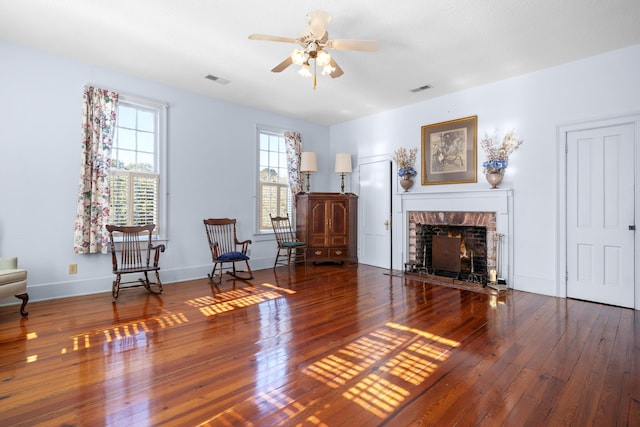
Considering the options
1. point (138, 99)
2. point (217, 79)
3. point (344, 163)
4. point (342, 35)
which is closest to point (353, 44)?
point (342, 35)

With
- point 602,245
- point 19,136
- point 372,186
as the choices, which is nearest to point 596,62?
point 602,245

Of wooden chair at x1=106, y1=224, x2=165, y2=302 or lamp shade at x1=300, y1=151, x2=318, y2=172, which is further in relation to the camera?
lamp shade at x1=300, y1=151, x2=318, y2=172

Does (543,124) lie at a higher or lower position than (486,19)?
lower

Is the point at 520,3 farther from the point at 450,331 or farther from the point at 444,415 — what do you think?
the point at 444,415

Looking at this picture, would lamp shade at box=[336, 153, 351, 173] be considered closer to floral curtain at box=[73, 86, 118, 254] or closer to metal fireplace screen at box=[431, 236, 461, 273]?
metal fireplace screen at box=[431, 236, 461, 273]

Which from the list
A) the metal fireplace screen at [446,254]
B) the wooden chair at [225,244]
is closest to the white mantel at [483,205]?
the metal fireplace screen at [446,254]

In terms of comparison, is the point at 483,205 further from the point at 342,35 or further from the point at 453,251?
the point at 342,35

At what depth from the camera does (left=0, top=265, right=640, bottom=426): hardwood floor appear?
1703mm

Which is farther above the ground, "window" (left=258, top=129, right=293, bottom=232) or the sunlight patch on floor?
"window" (left=258, top=129, right=293, bottom=232)

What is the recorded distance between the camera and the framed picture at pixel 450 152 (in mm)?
4895

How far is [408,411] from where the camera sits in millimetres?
1712

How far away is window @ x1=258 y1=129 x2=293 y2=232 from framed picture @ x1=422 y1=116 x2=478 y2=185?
2682 mm

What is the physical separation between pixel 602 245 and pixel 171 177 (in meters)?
5.81

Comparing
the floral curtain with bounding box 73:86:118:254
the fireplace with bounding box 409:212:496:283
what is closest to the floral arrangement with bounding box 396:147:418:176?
the fireplace with bounding box 409:212:496:283
